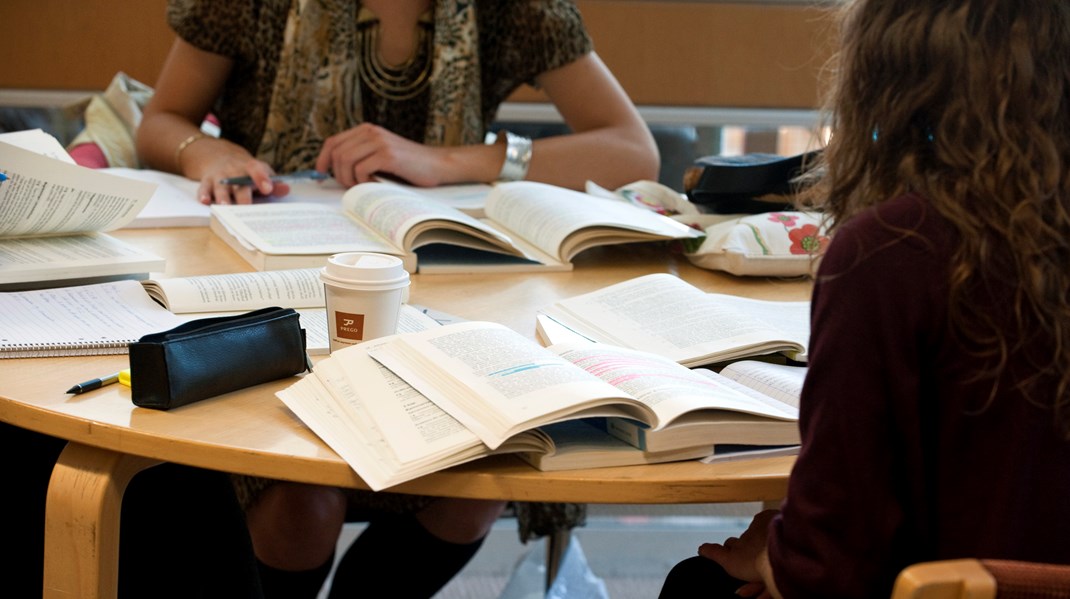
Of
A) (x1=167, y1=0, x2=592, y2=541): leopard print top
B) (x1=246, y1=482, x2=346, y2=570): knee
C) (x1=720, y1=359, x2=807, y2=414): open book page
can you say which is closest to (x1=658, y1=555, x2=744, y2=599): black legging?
(x1=720, y1=359, x2=807, y2=414): open book page

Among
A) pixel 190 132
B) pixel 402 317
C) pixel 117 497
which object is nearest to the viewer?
pixel 117 497

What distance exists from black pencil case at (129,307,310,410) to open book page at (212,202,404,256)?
1.19 ft

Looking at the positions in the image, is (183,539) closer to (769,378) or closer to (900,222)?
(769,378)

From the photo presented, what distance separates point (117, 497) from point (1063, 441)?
2.08ft

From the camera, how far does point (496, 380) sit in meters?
0.76

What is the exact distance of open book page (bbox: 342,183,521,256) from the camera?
1.22 meters

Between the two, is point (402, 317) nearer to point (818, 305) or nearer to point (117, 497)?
point (117, 497)

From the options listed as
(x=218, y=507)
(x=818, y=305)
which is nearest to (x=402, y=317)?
(x=218, y=507)

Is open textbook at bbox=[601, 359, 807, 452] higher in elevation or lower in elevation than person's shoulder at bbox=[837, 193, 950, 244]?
lower

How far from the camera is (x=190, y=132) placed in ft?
5.81

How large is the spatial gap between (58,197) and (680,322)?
0.68 metres

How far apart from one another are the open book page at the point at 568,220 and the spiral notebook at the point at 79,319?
0.47 m

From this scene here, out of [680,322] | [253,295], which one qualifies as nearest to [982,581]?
[680,322]

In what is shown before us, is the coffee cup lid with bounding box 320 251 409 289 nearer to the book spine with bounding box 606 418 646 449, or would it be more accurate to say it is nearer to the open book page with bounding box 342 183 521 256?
the book spine with bounding box 606 418 646 449
